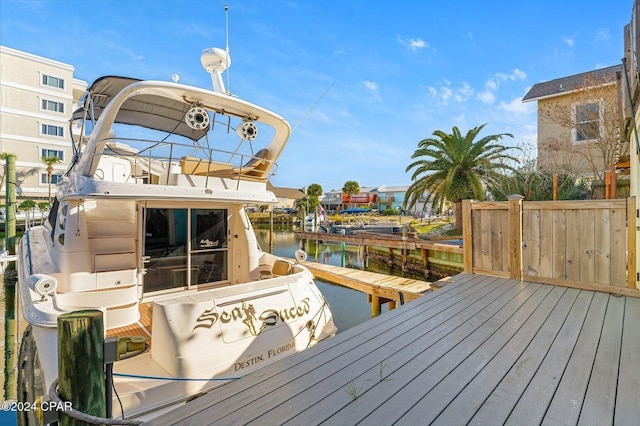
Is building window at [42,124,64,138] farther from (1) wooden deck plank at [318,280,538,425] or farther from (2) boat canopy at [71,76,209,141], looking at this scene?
(1) wooden deck plank at [318,280,538,425]

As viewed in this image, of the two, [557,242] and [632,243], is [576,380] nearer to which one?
[632,243]

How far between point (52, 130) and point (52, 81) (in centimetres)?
421

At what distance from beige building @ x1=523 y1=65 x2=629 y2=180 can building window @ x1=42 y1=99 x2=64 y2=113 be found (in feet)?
116

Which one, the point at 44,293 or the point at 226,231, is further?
the point at 226,231

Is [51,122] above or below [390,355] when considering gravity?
above

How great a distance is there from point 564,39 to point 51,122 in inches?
1391

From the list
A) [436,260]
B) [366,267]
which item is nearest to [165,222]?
[436,260]

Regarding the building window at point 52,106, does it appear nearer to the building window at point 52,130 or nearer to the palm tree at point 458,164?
the building window at point 52,130

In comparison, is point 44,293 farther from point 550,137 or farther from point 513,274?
point 550,137

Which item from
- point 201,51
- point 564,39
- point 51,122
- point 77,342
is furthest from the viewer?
point 51,122

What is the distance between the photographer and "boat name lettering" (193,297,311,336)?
10.9 ft

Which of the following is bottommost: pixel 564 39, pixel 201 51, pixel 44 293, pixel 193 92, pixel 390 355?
pixel 390 355

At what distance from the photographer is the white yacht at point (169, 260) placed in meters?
3.20

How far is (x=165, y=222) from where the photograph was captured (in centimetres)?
503
